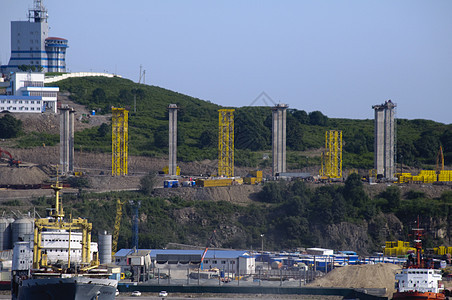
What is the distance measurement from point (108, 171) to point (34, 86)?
1206 inches

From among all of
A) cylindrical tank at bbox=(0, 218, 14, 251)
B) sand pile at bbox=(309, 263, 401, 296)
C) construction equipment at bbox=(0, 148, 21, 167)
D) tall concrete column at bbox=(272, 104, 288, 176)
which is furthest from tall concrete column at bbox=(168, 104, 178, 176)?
sand pile at bbox=(309, 263, 401, 296)

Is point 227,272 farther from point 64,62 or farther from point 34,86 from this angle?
point 64,62

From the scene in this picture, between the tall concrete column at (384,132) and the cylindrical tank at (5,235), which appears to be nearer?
the cylindrical tank at (5,235)

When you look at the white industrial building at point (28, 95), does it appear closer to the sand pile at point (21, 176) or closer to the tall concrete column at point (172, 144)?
the sand pile at point (21, 176)

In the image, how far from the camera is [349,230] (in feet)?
357

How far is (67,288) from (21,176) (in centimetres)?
6945

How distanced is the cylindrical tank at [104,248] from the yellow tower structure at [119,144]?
43123 millimetres

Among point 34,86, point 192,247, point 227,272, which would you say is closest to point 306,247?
point 192,247

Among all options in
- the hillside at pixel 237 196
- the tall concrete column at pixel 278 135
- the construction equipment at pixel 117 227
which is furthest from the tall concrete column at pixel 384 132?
the construction equipment at pixel 117 227

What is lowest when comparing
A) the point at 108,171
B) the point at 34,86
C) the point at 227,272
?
the point at 227,272

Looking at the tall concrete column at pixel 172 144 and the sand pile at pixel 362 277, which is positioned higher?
the tall concrete column at pixel 172 144

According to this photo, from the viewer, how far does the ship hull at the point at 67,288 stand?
186 feet

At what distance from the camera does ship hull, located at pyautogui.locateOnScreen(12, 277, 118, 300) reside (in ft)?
186

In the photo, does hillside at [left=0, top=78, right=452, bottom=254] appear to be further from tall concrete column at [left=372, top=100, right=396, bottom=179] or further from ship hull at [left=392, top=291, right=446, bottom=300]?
ship hull at [left=392, top=291, right=446, bottom=300]
